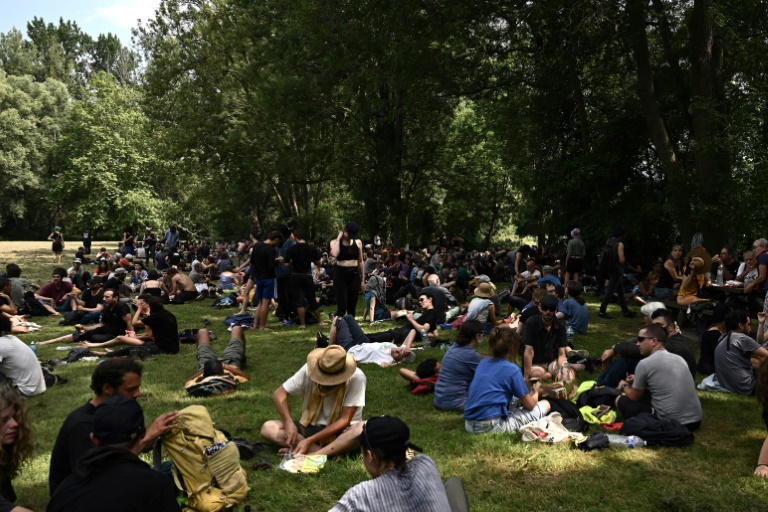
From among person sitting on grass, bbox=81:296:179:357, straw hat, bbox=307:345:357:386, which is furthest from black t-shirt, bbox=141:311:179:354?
straw hat, bbox=307:345:357:386

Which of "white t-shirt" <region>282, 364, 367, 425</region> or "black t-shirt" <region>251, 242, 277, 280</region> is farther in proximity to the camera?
"black t-shirt" <region>251, 242, 277, 280</region>

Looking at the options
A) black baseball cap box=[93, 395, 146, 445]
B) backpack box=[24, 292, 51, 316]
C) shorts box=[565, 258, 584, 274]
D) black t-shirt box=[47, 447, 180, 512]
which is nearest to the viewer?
black t-shirt box=[47, 447, 180, 512]

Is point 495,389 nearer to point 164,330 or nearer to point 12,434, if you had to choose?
point 12,434

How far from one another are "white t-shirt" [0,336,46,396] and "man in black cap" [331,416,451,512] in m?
5.34

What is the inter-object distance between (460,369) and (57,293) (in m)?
11.4

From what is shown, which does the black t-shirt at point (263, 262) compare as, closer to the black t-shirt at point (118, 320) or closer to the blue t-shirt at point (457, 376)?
the black t-shirt at point (118, 320)

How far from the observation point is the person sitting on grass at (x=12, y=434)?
144 inches

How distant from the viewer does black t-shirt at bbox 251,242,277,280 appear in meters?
11.7

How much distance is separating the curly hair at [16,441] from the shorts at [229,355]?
4.48m

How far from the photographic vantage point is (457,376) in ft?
22.3

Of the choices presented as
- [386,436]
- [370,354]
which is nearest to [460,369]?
[370,354]

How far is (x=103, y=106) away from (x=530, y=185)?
40.8 meters

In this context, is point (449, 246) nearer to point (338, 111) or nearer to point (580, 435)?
point (338, 111)

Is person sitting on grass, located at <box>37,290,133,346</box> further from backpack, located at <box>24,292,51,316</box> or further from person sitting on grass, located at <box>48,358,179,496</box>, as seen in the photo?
person sitting on grass, located at <box>48,358,179,496</box>
